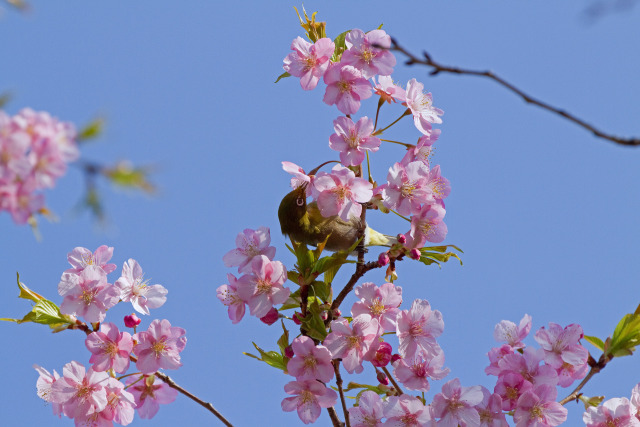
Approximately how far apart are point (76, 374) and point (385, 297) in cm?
115

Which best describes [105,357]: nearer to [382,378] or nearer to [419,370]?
[382,378]

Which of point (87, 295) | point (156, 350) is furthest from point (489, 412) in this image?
point (87, 295)

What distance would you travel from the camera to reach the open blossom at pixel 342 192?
2324 millimetres

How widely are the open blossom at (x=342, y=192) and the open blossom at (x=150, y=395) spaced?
0.94 metres

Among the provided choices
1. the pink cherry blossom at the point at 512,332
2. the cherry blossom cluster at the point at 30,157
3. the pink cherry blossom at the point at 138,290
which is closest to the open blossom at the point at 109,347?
the pink cherry blossom at the point at 138,290

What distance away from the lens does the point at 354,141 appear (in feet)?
7.82

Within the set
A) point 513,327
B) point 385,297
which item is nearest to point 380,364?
point 385,297

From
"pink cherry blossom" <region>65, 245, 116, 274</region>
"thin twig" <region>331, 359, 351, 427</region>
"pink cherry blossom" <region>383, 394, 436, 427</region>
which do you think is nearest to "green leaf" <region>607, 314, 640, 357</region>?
"pink cherry blossom" <region>383, 394, 436, 427</region>

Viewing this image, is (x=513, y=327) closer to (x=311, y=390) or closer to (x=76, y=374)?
(x=311, y=390)

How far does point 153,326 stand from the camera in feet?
7.88

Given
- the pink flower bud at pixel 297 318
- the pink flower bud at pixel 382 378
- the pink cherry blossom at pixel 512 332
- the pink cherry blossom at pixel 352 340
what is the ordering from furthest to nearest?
the pink cherry blossom at pixel 512 332 → the pink flower bud at pixel 382 378 → the pink flower bud at pixel 297 318 → the pink cherry blossom at pixel 352 340

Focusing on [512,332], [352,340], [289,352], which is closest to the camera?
[352,340]

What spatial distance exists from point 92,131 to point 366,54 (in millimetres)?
1621

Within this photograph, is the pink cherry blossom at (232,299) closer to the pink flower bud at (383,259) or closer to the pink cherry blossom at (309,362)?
the pink cherry blossom at (309,362)
